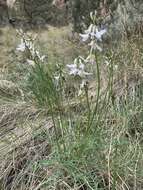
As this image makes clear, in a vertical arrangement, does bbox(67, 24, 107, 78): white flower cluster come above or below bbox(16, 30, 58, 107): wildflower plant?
above

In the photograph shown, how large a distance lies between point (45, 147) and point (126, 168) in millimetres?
560

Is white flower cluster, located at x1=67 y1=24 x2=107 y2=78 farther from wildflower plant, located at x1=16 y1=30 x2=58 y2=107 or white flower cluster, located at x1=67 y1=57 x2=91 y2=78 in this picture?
wildflower plant, located at x1=16 y1=30 x2=58 y2=107

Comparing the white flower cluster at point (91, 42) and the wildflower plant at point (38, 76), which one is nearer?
the white flower cluster at point (91, 42)

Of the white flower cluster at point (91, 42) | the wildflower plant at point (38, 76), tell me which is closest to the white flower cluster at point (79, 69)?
the white flower cluster at point (91, 42)

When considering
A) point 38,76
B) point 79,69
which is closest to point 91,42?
point 79,69

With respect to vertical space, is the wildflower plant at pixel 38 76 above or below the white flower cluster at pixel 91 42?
below

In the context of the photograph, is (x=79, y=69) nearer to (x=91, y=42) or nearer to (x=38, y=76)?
(x=91, y=42)

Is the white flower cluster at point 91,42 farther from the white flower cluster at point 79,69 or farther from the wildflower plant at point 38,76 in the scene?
the wildflower plant at point 38,76

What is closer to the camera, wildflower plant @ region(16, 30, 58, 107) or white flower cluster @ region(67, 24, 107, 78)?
white flower cluster @ region(67, 24, 107, 78)

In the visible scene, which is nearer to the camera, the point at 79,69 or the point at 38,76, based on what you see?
the point at 79,69

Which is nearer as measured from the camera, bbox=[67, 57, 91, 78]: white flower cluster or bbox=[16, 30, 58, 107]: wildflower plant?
bbox=[67, 57, 91, 78]: white flower cluster

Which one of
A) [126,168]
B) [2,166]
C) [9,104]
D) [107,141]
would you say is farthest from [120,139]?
[9,104]

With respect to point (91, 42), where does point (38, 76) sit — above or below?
below

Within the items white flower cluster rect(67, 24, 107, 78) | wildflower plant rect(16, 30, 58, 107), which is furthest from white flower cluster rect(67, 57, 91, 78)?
wildflower plant rect(16, 30, 58, 107)
